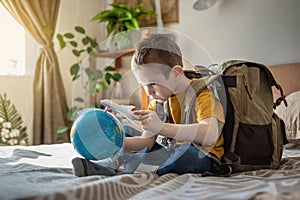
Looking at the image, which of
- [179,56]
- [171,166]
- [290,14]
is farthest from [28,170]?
[290,14]

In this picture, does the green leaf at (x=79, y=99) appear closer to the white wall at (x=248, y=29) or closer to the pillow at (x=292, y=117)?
the white wall at (x=248, y=29)

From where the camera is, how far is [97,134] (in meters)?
1.21

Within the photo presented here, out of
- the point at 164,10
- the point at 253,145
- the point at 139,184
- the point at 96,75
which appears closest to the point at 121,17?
the point at 164,10

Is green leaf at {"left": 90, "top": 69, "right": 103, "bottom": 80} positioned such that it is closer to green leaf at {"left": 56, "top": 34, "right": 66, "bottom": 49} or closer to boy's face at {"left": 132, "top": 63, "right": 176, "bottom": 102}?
green leaf at {"left": 56, "top": 34, "right": 66, "bottom": 49}

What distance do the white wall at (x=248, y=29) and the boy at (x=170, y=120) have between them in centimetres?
87

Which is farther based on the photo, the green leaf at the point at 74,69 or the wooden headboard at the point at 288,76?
the green leaf at the point at 74,69

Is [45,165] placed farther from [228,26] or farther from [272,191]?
[228,26]

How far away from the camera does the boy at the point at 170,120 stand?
49.8 inches

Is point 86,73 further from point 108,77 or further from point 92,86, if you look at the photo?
point 108,77

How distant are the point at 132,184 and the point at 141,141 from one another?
31 cm

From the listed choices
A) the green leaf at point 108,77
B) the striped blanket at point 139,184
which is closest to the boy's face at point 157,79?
the striped blanket at point 139,184

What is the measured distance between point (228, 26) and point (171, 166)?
1774mm

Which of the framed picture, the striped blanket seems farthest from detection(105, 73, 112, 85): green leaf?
the striped blanket

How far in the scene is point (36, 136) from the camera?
3.34m
